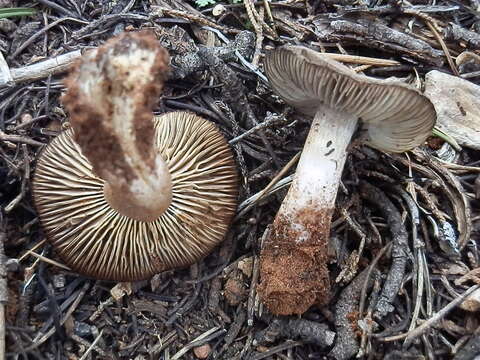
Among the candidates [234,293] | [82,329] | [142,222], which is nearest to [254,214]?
[234,293]

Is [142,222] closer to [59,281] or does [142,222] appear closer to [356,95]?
[59,281]

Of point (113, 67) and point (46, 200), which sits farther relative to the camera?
point (46, 200)

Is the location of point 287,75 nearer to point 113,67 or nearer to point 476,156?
point 113,67

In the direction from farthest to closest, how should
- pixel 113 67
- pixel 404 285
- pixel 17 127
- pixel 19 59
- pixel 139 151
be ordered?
pixel 19 59 → pixel 17 127 → pixel 404 285 → pixel 139 151 → pixel 113 67

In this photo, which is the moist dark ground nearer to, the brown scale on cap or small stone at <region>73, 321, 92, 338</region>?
small stone at <region>73, 321, 92, 338</region>

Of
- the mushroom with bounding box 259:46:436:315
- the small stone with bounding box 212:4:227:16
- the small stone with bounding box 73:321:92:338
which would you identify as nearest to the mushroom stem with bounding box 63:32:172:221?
the mushroom with bounding box 259:46:436:315

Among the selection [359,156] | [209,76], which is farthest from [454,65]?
[209,76]
